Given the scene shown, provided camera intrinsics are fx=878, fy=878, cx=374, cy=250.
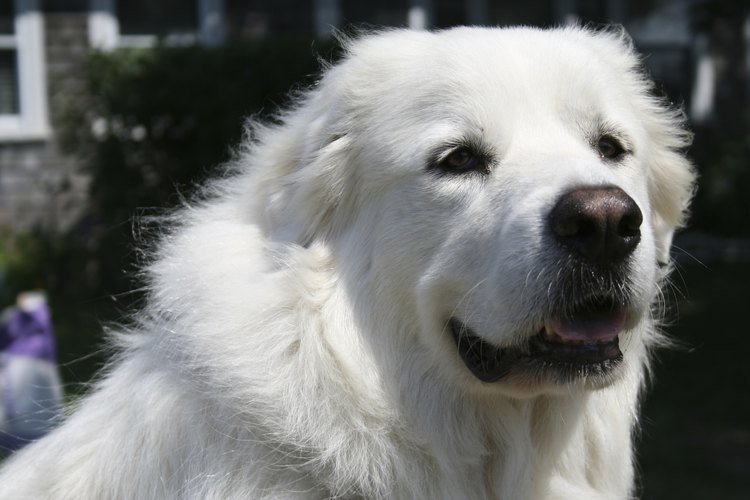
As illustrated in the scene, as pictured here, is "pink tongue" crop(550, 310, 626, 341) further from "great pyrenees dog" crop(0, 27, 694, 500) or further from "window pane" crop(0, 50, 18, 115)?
"window pane" crop(0, 50, 18, 115)

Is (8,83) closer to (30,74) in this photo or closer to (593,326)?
(30,74)

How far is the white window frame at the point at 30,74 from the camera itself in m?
11.2

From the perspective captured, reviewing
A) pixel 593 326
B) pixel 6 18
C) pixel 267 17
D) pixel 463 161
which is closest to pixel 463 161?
pixel 463 161

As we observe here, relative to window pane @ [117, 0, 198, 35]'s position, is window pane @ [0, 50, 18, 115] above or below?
below

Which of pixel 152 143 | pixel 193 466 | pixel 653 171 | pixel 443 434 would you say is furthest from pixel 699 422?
pixel 152 143

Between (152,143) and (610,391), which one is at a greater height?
(610,391)

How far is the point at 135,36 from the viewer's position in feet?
38.7

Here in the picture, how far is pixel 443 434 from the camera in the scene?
268cm

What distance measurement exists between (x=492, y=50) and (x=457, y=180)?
1.48 ft

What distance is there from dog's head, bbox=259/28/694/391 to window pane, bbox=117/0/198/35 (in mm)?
9453

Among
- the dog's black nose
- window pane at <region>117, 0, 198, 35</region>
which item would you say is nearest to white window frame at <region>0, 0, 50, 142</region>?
window pane at <region>117, 0, 198, 35</region>

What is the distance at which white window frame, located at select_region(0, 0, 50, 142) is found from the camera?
11.2 m

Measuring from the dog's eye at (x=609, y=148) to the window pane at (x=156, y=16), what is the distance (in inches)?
389

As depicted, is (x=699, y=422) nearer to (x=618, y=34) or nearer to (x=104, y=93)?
(x=618, y=34)
